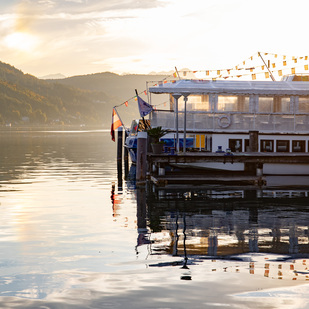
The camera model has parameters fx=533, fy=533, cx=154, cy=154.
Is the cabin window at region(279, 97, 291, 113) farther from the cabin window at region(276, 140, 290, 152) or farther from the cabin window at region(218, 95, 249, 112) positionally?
the cabin window at region(218, 95, 249, 112)

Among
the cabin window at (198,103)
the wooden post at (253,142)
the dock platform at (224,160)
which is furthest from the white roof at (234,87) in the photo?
the dock platform at (224,160)

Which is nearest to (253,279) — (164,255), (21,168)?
(164,255)

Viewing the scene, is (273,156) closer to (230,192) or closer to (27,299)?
(230,192)

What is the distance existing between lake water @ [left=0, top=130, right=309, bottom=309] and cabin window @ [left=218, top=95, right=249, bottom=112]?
29.0 feet

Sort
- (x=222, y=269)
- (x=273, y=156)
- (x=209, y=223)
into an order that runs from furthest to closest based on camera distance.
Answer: (x=273, y=156), (x=209, y=223), (x=222, y=269)

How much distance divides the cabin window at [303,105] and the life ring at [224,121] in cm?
450

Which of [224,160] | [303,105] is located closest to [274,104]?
[303,105]

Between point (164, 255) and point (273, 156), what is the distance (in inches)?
628

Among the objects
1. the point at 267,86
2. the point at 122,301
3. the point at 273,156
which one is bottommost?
the point at 122,301

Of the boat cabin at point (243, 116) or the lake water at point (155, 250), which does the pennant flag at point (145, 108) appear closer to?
the boat cabin at point (243, 116)

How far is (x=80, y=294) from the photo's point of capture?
1002 cm

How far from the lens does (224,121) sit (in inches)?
1277

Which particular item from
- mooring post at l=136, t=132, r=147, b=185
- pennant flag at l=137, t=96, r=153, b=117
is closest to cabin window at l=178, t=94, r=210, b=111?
pennant flag at l=137, t=96, r=153, b=117

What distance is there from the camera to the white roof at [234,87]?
32.3 meters
